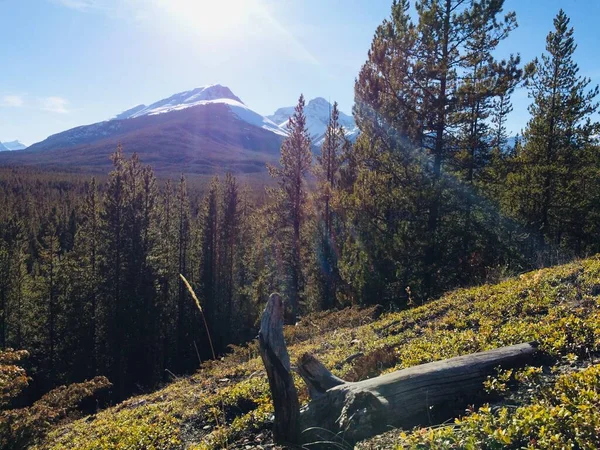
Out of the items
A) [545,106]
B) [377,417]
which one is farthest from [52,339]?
[545,106]

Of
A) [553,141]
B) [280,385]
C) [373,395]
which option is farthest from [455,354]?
[553,141]

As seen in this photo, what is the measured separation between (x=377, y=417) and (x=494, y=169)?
12717mm

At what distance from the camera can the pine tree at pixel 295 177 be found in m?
25.2

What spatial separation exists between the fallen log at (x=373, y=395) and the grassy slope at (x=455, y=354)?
27 cm

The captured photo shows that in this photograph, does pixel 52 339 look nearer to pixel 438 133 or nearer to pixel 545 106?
pixel 438 133

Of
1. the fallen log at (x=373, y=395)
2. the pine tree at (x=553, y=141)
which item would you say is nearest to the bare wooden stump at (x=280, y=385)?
the fallen log at (x=373, y=395)

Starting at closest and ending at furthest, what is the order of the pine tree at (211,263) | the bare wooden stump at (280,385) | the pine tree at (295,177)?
the bare wooden stump at (280,385)
the pine tree at (295,177)
the pine tree at (211,263)

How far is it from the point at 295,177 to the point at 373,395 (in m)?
22.0

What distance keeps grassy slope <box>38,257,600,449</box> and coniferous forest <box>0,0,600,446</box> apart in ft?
10.8

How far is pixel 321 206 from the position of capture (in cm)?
2583

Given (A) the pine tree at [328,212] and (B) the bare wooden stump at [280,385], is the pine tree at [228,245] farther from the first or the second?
(B) the bare wooden stump at [280,385]

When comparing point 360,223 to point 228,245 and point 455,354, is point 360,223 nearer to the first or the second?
point 455,354

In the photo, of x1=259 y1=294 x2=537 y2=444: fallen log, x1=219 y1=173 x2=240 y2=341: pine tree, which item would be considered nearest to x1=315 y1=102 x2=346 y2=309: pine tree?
x1=219 y1=173 x2=240 y2=341: pine tree

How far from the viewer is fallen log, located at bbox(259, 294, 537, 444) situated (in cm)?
383
